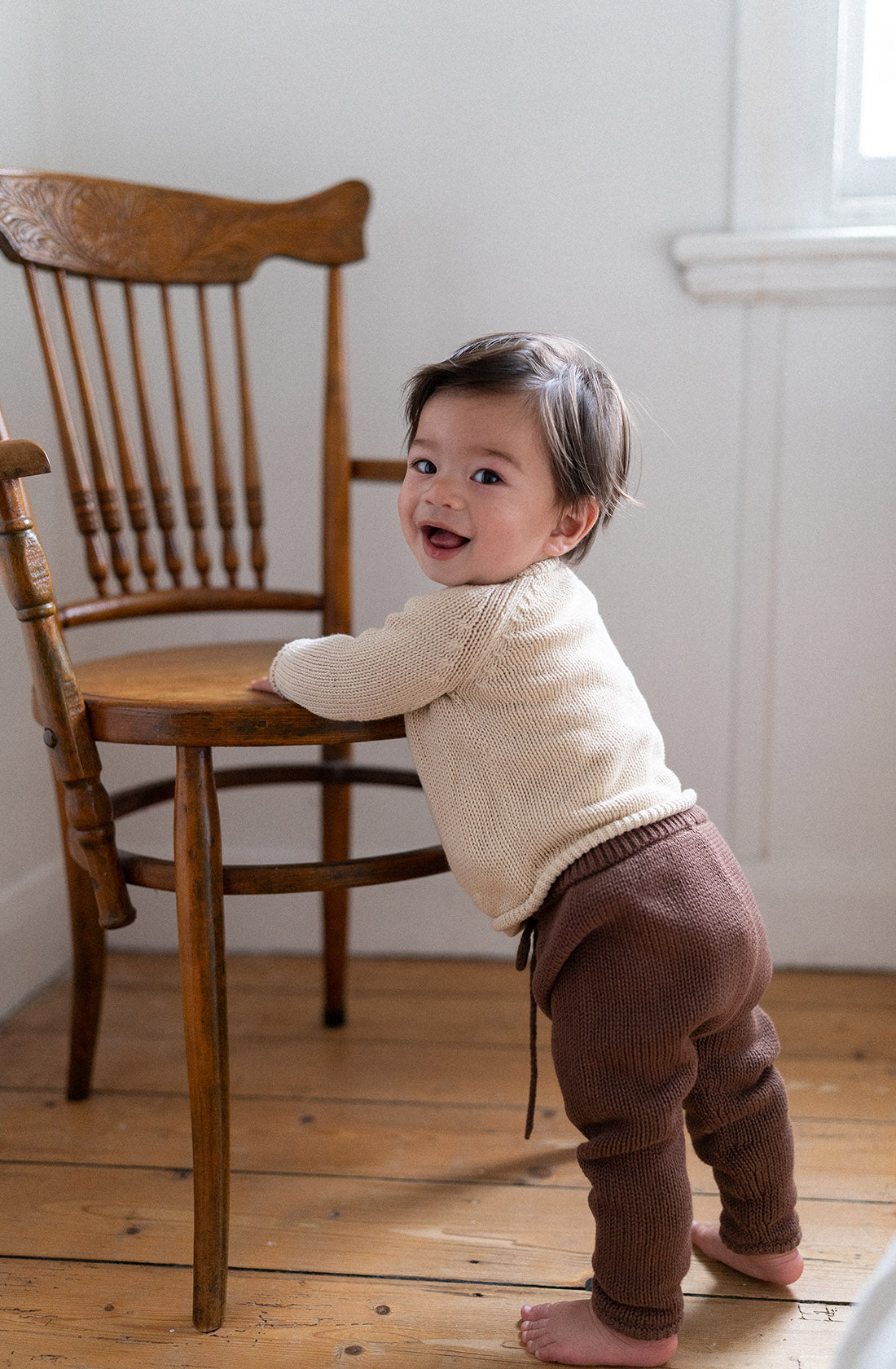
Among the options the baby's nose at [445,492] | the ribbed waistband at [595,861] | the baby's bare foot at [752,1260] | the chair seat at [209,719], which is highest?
the baby's nose at [445,492]

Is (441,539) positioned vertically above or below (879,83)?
below

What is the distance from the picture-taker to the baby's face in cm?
92

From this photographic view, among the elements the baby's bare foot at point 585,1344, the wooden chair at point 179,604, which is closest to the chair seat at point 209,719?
the wooden chair at point 179,604

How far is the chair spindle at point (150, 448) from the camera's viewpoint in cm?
129

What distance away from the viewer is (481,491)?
92 cm

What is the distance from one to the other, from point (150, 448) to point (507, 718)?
2.03 feet

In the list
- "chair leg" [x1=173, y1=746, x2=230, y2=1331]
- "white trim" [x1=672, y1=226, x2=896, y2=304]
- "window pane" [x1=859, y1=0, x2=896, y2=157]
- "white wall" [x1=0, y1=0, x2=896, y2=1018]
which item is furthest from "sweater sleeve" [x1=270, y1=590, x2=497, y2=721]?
"window pane" [x1=859, y1=0, x2=896, y2=157]

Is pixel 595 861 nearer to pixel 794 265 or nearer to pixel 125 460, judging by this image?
pixel 125 460

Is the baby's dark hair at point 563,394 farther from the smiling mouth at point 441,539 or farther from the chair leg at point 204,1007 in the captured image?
the chair leg at point 204,1007

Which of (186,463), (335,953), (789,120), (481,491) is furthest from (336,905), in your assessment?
(789,120)

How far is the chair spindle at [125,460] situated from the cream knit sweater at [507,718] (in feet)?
1.38

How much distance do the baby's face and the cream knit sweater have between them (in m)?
0.02

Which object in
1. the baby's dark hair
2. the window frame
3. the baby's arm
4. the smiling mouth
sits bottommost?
the baby's arm

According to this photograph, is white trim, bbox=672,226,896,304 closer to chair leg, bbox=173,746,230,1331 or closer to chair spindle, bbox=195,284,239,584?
chair spindle, bbox=195,284,239,584
